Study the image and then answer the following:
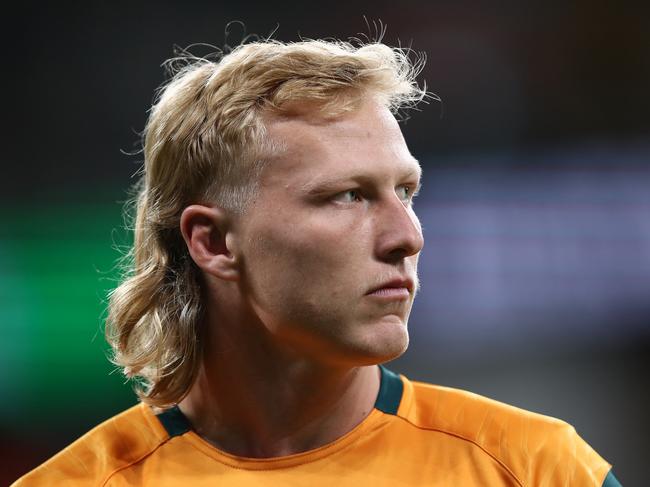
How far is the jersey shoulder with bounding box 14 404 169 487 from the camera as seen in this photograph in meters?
2.19

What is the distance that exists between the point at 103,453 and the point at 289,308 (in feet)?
2.16

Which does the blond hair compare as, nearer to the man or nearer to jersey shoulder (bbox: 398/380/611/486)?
the man

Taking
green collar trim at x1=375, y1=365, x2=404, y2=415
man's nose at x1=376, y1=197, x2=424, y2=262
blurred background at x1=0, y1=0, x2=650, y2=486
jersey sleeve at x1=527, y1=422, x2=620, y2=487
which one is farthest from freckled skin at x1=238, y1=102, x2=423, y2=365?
blurred background at x1=0, y1=0, x2=650, y2=486

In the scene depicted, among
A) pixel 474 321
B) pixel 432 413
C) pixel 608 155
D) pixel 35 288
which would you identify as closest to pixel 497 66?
pixel 608 155

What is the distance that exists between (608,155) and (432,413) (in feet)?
10.8

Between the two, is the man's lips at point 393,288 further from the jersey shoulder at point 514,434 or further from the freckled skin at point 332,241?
the jersey shoulder at point 514,434

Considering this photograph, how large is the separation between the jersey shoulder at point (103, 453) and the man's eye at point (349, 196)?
777 millimetres

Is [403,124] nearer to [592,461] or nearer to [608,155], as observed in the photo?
[608,155]

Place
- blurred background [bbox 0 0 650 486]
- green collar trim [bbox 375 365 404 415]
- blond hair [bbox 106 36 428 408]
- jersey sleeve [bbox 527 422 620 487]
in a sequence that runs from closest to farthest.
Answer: jersey sleeve [bbox 527 422 620 487] → blond hair [bbox 106 36 428 408] → green collar trim [bbox 375 365 404 415] → blurred background [bbox 0 0 650 486]

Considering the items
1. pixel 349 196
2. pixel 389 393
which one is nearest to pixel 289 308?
pixel 349 196

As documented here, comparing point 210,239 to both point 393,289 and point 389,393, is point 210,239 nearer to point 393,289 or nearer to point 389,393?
point 393,289

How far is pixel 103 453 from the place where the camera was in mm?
2225

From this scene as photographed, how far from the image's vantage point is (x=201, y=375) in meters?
2.28

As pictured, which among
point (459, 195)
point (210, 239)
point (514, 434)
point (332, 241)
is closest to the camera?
point (332, 241)
